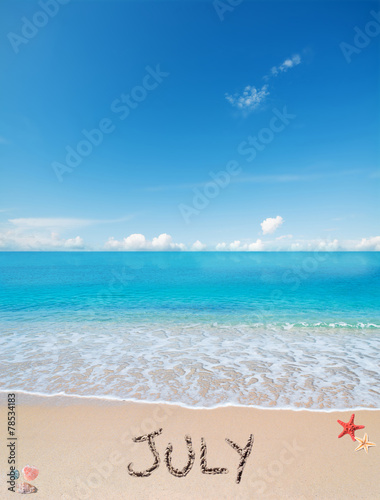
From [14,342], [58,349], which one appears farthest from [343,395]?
[14,342]

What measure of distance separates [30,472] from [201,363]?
691 centimetres

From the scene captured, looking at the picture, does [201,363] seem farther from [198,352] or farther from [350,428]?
[350,428]

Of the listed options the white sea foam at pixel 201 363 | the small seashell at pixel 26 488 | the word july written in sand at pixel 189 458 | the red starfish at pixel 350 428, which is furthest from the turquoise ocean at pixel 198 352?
the small seashell at pixel 26 488

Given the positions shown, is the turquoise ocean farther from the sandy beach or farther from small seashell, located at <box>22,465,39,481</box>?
small seashell, located at <box>22,465,39,481</box>

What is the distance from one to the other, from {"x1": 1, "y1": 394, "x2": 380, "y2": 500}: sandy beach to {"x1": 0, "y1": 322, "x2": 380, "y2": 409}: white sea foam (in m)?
0.77

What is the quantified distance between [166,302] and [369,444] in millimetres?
19880

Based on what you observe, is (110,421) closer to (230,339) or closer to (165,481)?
(165,481)

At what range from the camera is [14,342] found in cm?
1334

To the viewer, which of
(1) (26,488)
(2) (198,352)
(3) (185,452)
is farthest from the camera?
(2) (198,352)

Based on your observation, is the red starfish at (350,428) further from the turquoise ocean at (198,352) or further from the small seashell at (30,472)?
the small seashell at (30,472)

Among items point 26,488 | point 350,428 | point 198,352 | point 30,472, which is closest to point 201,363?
point 198,352

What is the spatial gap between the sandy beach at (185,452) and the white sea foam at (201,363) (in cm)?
77

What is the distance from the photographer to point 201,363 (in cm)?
1107

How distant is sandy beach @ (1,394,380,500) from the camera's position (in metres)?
4.95
